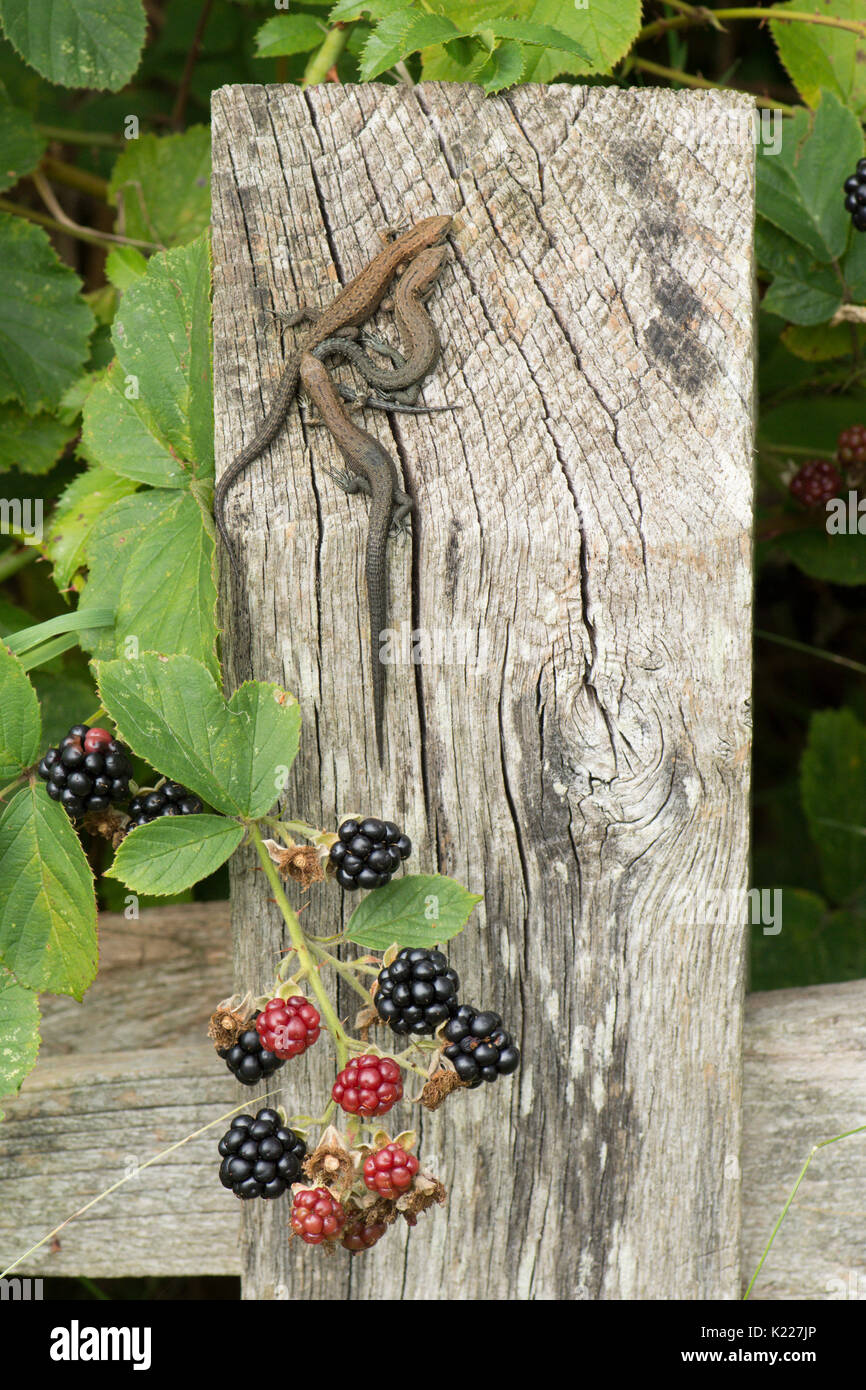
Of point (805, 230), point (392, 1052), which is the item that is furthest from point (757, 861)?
point (392, 1052)

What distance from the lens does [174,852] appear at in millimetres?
1461

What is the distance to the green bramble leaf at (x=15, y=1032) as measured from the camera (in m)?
1.58

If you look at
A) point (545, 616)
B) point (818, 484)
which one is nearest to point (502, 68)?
point (545, 616)

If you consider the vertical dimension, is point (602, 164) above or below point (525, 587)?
above

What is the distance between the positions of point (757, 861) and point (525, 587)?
9.42ft

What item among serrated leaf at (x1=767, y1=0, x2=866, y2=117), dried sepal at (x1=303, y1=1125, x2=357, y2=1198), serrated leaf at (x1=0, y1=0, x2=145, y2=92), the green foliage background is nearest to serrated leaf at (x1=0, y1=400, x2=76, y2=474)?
the green foliage background

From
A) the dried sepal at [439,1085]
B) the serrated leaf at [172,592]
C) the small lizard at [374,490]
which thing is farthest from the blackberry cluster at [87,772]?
the dried sepal at [439,1085]

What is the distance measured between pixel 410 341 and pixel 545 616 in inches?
19.2

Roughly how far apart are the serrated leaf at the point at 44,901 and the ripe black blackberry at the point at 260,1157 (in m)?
0.36

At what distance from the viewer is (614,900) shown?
1512 millimetres

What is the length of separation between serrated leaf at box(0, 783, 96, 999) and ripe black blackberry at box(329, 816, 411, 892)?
427 millimetres

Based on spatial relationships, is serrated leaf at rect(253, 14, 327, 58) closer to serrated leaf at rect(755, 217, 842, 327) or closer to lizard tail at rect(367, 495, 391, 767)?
serrated leaf at rect(755, 217, 842, 327)

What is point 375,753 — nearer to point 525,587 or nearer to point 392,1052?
point 525,587

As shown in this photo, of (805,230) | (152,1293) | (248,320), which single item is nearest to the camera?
(248,320)
